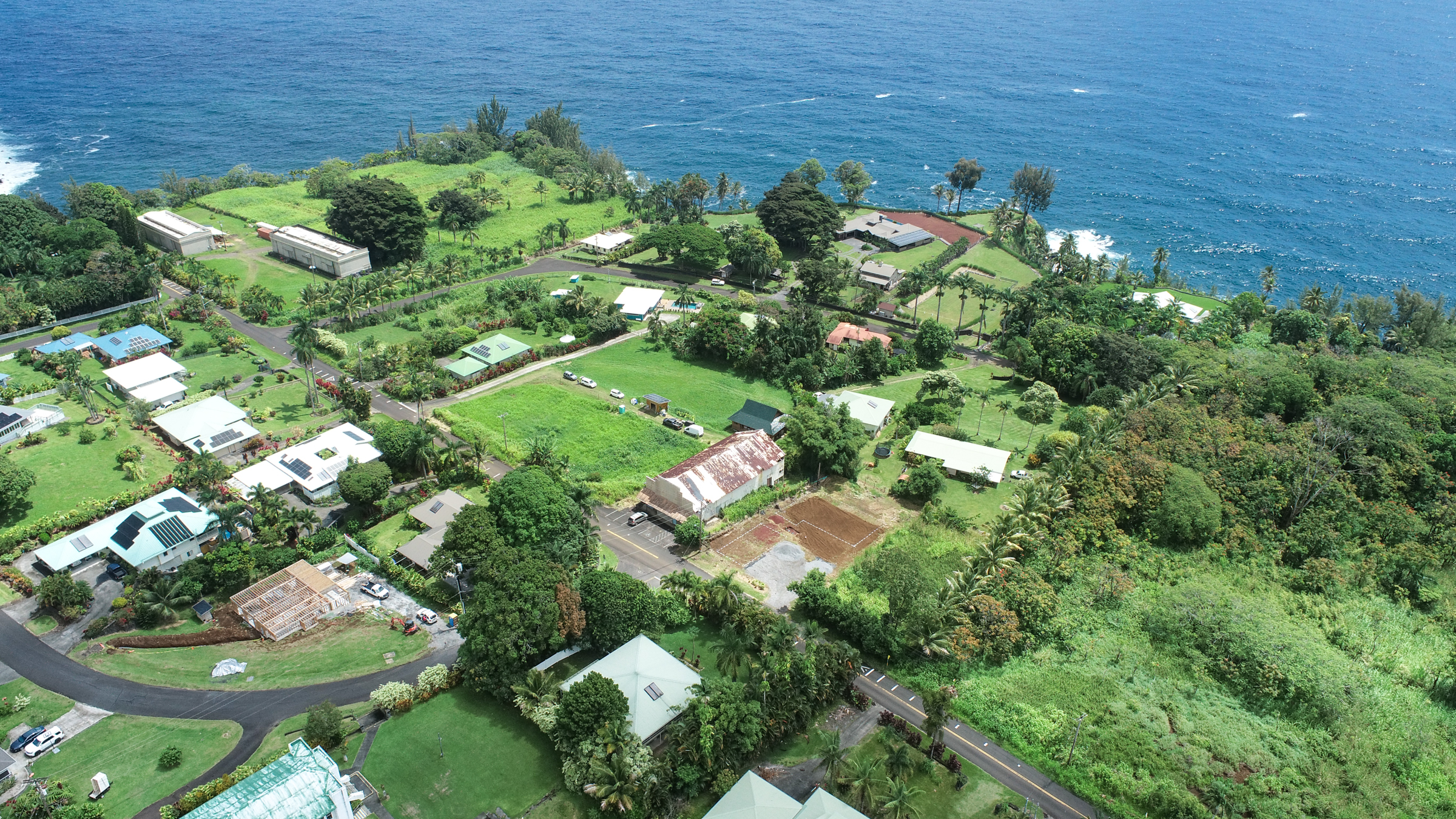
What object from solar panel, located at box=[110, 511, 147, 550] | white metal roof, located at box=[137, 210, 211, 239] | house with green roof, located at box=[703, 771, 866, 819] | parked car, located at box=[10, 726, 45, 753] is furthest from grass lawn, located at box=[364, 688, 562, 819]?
white metal roof, located at box=[137, 210, 211, 239]

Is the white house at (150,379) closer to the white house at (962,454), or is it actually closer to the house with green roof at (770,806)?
the house with green roof at (770,806)

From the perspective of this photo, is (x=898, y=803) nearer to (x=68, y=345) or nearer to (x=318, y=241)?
(x=68, y=345)

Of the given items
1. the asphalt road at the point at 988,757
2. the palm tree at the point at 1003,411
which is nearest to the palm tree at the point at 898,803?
the asphalt road at the point at 988,757

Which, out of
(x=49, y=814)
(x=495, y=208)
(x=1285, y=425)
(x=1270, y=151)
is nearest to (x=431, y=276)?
(x=495, y=208)

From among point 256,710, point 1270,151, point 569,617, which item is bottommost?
point 256,710

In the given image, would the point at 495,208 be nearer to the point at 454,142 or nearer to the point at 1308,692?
the point at 454,142
